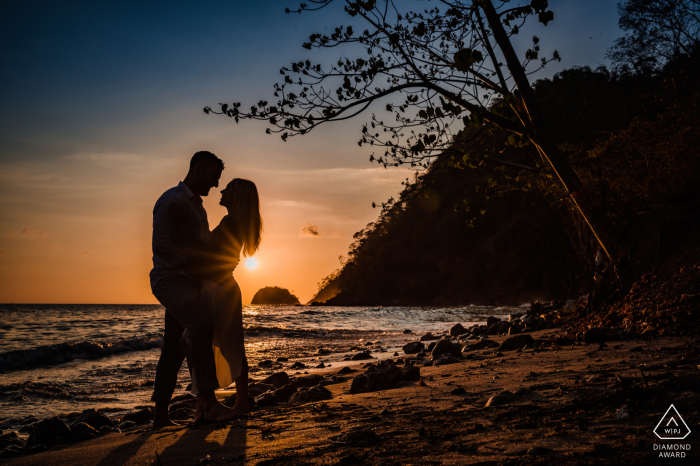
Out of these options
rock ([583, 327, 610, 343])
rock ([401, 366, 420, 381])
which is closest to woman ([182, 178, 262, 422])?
rock ([401, 366, 420, 381])

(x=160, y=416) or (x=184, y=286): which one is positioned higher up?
(x=184, y=286)

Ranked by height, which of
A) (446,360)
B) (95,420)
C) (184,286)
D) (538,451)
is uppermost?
(184,286)

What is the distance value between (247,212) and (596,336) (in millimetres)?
4542

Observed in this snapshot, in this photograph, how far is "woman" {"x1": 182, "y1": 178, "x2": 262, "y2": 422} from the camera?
328 cm

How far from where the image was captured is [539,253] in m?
46.5

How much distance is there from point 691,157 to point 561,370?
9795 mm

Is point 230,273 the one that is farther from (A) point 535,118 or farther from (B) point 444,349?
(A) point 535,118

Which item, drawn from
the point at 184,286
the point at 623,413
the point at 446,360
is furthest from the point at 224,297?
the point at 446,360

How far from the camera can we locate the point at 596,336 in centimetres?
517

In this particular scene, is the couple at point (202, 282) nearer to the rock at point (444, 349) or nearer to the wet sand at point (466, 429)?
the wet sand at point (466, 429)

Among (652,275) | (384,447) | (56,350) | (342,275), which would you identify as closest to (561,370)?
(384,447)

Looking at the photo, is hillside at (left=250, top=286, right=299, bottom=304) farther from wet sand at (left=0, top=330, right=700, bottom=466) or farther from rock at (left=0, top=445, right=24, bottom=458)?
→ wet sand at (left=0, top=330, right=700, bottom=466)

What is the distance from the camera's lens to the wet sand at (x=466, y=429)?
1657mm

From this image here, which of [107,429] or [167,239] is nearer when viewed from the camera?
[167,239]
